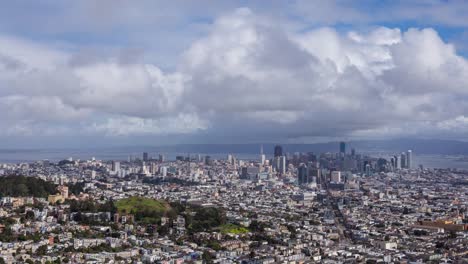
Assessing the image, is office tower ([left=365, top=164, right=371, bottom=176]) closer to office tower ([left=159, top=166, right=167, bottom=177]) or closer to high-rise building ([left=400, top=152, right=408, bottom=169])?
high-rise building ([left=400, top=152, right=408, bottom=169])

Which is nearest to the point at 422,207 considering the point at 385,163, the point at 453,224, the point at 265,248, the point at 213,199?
the point at 453,224

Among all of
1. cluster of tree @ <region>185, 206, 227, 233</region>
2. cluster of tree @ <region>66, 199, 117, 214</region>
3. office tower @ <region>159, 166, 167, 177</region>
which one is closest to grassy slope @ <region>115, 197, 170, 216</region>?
cluster of tree @ <region>66, 199, 117, 214</region>

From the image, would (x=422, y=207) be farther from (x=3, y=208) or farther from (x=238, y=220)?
(x=3, y=208)

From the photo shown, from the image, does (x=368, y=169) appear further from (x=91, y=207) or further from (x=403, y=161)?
(x=91, y=207)

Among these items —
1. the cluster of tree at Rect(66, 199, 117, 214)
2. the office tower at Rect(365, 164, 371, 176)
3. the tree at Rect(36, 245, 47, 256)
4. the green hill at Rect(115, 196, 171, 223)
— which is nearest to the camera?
the tree at Rect(36, 245, 47, 256)

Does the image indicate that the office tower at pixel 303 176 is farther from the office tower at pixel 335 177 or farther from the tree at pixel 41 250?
the tree at pixel 41 250

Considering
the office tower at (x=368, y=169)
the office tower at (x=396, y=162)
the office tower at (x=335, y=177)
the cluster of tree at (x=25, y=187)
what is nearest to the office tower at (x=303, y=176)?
the office tower at (x=335, y=177)

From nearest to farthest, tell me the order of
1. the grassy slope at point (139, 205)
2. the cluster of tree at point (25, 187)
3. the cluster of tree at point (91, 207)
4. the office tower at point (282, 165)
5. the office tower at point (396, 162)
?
the cluster of tree at point (91, 207) < the grassy slope at point (139, 205) < the cluster of tree at point (25, 187) < the office tower at point (282, 165) < the office tower at point (396, 162)

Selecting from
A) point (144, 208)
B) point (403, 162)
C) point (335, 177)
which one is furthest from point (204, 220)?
point (403, 162)
